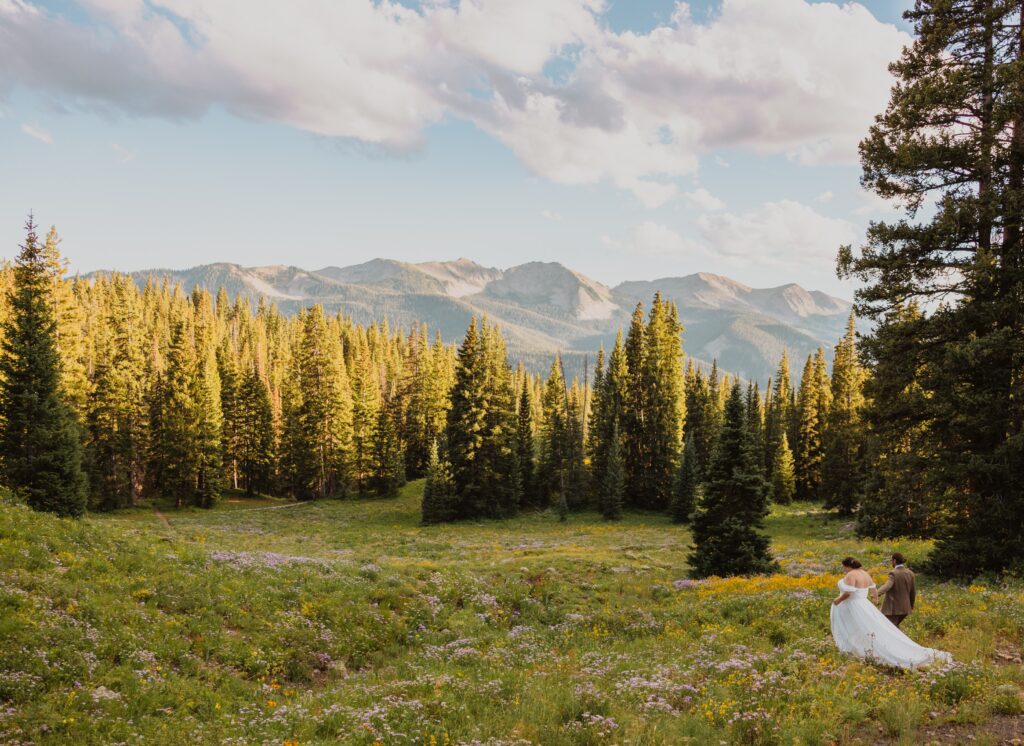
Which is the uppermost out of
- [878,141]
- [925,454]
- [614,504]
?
[878,141]

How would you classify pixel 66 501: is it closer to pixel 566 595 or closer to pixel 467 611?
pixel 467 611

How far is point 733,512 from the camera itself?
22.5m

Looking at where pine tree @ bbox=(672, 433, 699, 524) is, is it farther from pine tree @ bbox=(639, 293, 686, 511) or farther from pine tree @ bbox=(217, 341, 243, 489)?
pine tree @ bbox=(217, 341, 243, 489)

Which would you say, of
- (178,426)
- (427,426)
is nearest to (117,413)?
(178,426)

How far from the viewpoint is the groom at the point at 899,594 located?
38.7 ft

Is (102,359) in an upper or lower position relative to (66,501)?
upper

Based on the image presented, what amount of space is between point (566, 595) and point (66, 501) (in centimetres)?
2061

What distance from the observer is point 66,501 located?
2197 centimetres

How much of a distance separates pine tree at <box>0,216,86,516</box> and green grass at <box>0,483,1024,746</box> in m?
6.38

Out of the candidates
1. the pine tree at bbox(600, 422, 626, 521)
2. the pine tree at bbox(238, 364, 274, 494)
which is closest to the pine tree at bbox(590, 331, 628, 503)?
the pine tree at bbox(600, 422, 626, 521)

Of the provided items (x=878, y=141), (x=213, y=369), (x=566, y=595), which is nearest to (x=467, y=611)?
(x=566, y=595)

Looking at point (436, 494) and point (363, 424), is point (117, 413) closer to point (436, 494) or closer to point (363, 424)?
point (363, 424)

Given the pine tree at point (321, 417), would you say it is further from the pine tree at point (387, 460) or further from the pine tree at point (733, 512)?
the pine tree at point (733, 512)

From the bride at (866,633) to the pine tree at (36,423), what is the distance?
88.8ft
